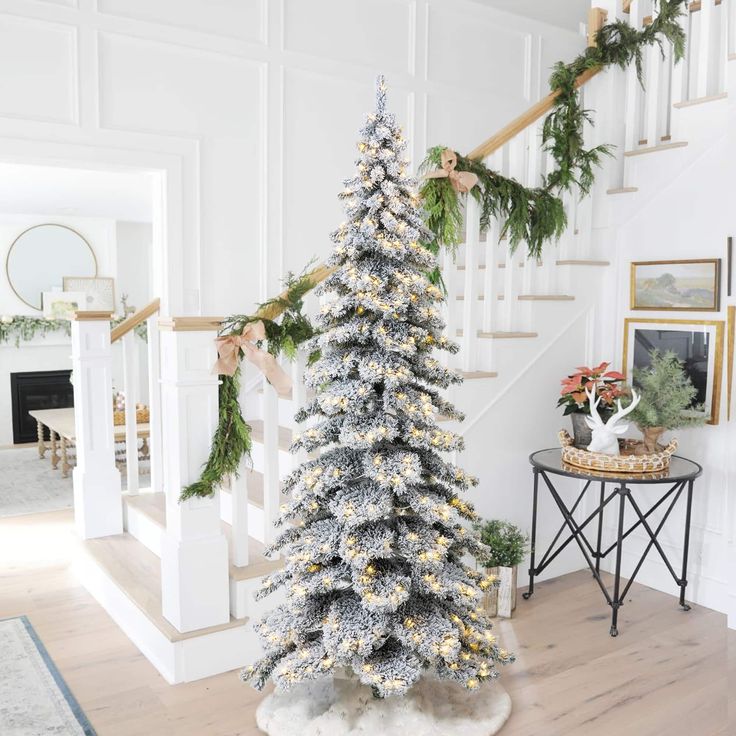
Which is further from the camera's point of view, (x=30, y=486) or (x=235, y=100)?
(x=30, y=486)

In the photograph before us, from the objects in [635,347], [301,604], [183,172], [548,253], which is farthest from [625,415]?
[183,172]

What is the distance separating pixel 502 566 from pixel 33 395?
6607 mm

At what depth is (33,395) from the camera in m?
8.32

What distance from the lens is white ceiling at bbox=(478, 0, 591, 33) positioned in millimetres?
4910

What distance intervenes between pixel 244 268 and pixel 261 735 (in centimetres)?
245

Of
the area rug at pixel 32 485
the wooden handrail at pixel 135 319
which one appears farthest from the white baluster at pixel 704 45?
the area rug at pixel 32 485

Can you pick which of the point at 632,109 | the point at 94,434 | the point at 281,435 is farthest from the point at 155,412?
the point at 632,109

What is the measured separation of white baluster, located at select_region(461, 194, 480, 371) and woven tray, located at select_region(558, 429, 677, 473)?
592 mm

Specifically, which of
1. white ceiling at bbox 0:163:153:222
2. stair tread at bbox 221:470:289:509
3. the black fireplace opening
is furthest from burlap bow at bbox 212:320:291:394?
the black fireplace opening

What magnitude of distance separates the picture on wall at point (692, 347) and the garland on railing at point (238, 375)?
1.77 metres

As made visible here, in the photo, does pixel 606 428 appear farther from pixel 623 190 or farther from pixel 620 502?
pixel 623 190

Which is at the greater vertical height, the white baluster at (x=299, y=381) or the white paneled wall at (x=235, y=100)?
the white paneled wall at (x=235, y=100)

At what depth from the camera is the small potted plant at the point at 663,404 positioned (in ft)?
10.9

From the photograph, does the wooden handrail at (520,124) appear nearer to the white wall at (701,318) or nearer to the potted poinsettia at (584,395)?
the white wall at (701,318)
